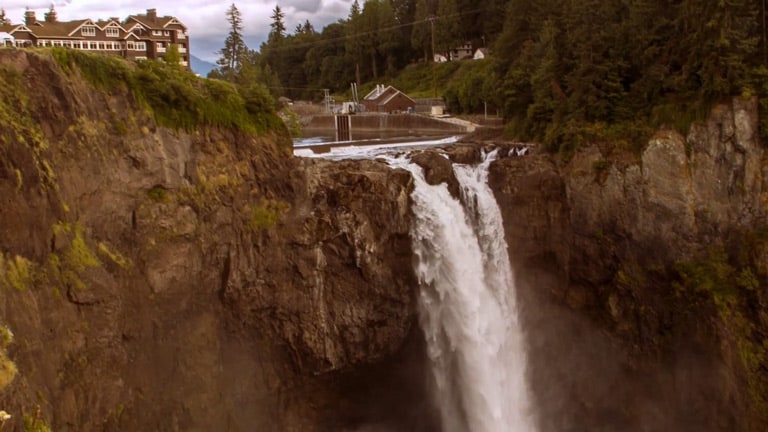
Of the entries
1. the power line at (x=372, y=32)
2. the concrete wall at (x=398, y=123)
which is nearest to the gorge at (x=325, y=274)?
the concrete wall at (x=398, y=123)

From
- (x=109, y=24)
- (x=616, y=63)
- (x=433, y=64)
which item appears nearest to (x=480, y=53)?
(x=433, y=64)

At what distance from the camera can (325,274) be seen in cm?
2158

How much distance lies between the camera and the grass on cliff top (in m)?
17.0

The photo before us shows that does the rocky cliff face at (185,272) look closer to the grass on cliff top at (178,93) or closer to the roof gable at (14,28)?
the grass on cliff top at (178,93)

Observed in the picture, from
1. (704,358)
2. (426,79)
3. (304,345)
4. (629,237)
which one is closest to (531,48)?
(629,237)

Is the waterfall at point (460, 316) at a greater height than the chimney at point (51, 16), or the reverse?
the chimney at point (51, 16)

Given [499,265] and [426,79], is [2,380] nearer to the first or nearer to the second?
[499,265]

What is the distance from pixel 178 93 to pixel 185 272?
17.0ft

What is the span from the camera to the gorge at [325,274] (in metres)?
15.6

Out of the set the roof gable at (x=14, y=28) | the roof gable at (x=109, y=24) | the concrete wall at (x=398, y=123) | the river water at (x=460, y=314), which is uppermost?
the roof gable at (x=109, y=24)

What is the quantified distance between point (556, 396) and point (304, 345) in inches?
429

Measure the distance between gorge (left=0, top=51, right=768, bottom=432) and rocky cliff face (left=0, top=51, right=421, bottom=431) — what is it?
5 centimetres

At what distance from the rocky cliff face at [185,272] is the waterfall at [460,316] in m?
0.72

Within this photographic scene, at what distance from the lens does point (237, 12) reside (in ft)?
109
